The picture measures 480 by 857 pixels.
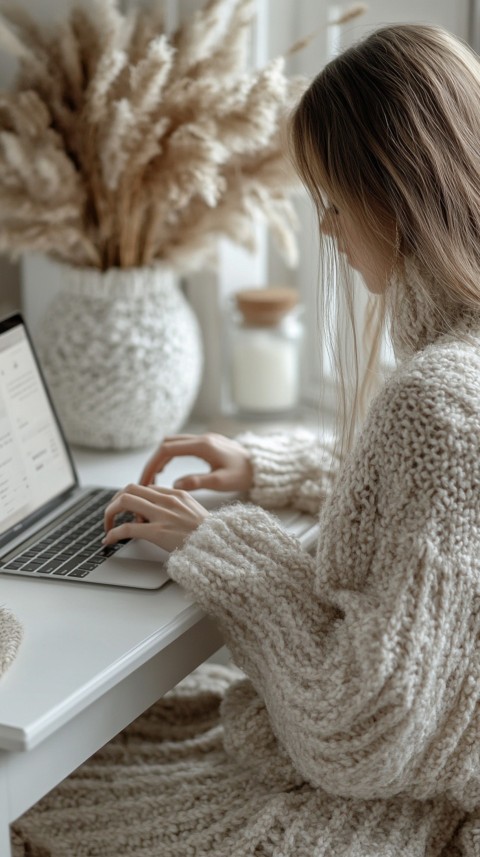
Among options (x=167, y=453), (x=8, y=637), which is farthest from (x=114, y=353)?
(x=8, y=637)

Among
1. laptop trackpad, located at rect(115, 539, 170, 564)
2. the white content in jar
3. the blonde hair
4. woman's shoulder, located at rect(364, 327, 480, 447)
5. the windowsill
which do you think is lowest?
the windowsill

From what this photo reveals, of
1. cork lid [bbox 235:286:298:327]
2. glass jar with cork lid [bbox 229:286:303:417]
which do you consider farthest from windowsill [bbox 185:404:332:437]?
cork lid [bbox 235:286:298:327]

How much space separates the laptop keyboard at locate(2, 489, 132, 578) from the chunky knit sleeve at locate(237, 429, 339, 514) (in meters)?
0.16

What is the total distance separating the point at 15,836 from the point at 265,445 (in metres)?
0.49

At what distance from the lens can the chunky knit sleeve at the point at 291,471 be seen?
1162 mm

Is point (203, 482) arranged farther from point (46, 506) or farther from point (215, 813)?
point (215, 813)

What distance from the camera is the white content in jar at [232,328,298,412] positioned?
5.16 ft

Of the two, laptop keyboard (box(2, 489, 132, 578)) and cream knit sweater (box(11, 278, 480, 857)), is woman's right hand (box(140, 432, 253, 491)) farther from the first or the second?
cream knit sweater (box(11, 278, 480, 857))

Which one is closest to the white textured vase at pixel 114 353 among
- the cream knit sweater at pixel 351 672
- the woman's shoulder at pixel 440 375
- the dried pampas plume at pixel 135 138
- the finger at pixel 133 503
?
the dried pampas plume at pixel 135 138

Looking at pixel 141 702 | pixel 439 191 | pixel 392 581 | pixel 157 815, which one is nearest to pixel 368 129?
pixel 439 191

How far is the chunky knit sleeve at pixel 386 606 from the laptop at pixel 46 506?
120mm

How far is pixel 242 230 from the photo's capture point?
4.62ft

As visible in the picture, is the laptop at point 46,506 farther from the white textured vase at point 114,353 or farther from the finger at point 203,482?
the white textured vase at point 114,353

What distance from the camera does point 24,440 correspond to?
1.14 meters
